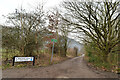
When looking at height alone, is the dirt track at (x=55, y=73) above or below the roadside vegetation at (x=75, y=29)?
below

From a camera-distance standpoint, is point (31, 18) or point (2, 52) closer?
point (2, 52)

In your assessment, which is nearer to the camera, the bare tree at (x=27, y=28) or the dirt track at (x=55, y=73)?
the dirt track at (x=55, y=73)

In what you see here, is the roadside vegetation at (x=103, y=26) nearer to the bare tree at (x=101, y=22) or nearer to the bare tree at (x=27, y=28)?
the bare tree at (x=101, y=22)

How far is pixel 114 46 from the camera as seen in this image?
6859 mm

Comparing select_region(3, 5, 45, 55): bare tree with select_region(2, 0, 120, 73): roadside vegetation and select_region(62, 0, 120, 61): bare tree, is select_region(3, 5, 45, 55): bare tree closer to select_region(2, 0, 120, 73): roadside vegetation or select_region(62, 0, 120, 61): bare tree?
select_region(2, 0, 120, 73): roadside vegetation

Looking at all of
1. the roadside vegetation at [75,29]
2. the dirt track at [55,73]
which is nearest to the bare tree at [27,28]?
the roadside vegetation at [75,29]

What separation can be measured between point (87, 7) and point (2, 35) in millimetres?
9444

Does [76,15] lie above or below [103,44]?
above

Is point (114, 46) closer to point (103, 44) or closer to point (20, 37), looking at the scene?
point (103, 44)

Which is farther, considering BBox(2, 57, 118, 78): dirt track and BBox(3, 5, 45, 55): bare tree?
BBox(3, 5, 45, 55): bare tree

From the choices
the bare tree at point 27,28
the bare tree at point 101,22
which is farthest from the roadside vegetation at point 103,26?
the bare tree at point 27,28

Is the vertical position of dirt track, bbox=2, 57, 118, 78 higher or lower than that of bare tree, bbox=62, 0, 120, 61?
lower

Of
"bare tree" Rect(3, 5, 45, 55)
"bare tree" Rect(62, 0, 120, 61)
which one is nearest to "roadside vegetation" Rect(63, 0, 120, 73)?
"bare tree" Rect(62, 0, 120, 61)

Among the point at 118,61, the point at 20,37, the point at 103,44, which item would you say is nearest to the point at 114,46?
the point at 103,44
